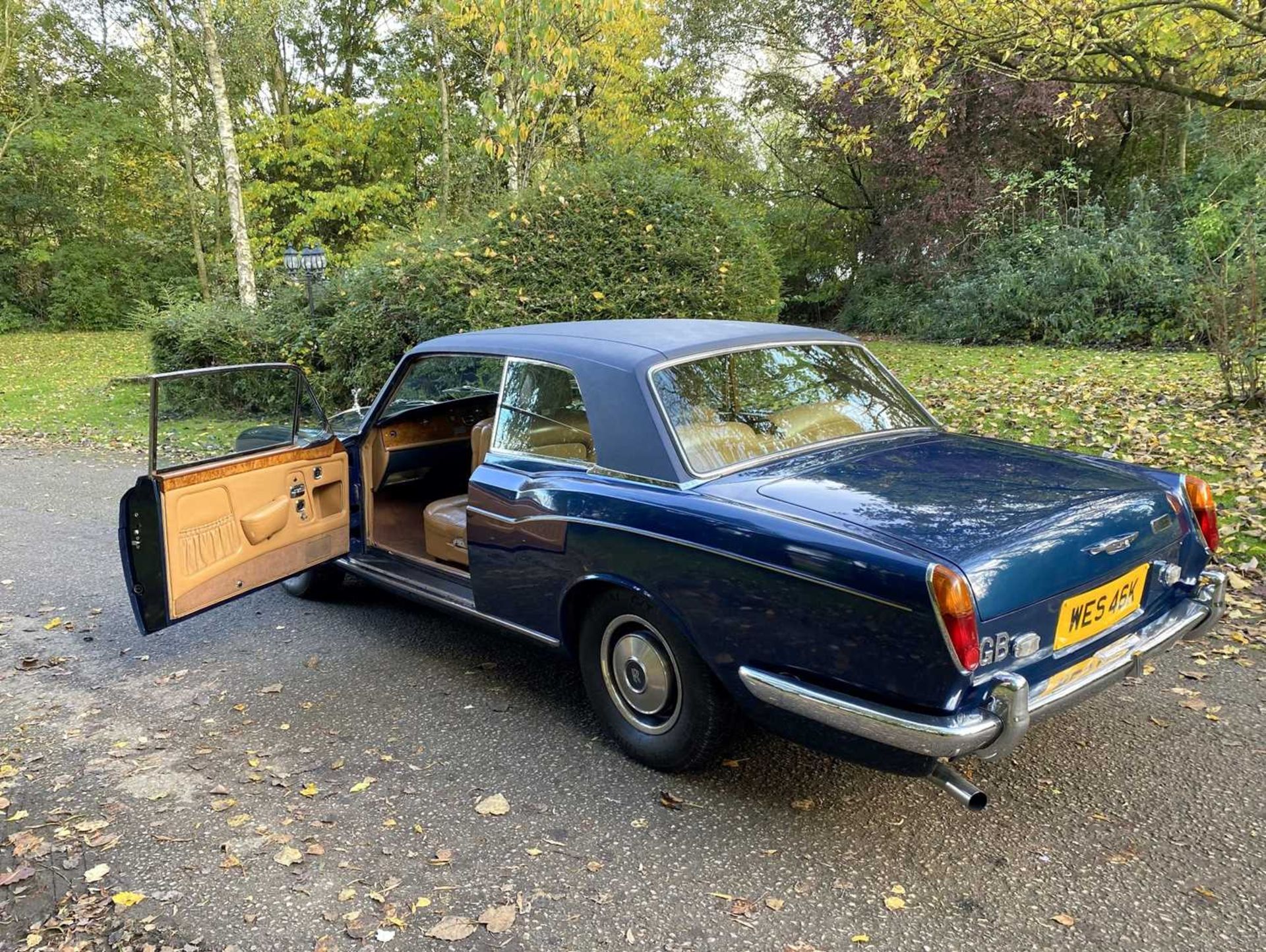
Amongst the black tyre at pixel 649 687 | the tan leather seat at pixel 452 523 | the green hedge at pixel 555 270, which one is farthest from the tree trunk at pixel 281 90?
the black tyre at pixel 649 687

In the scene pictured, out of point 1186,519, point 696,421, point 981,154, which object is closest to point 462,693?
point 696,421

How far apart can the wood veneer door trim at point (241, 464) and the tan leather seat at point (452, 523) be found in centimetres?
59

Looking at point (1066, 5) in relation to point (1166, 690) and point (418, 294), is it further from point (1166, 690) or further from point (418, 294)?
point (418, 294)

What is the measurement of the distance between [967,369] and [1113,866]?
10297mm

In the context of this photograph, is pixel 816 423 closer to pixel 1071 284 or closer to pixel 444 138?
pixel 1071 284

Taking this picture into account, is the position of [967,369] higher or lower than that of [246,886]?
higher

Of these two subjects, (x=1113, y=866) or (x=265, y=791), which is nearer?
(x=1113, y=866)

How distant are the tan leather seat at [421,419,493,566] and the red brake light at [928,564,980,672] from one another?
8.19 ft

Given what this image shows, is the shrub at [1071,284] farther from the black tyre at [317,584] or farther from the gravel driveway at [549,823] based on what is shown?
the black tyre at [317,584]

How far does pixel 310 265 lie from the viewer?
36.6 ft

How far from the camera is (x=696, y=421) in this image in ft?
10.4

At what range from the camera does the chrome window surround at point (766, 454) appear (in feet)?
9.89

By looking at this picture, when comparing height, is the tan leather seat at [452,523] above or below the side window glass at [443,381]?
below

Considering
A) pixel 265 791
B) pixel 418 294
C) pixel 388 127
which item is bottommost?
pixel 265 791
